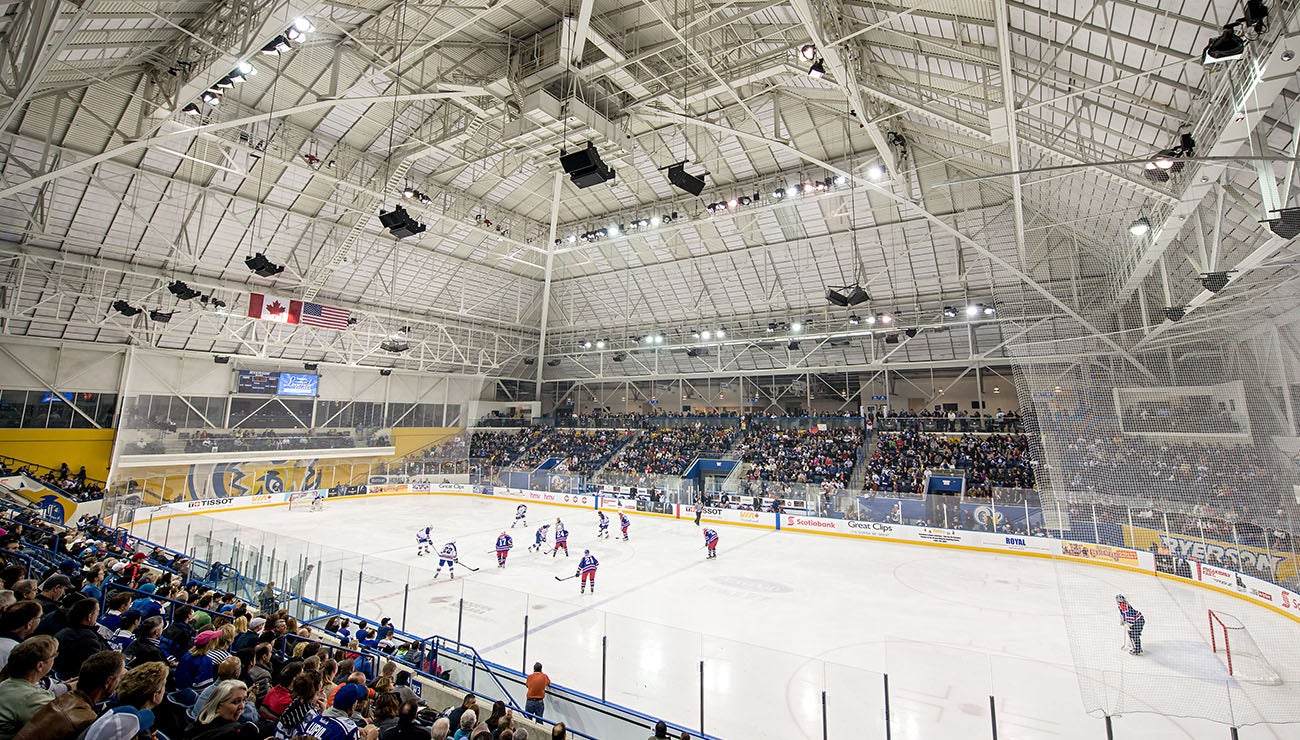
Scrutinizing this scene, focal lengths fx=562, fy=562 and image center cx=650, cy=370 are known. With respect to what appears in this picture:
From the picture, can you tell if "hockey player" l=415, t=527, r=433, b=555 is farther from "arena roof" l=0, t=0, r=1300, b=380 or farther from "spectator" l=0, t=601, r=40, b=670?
"spectator" l=0, t=601, r=40, b=670

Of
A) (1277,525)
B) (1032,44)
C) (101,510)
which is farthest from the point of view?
(101,510)

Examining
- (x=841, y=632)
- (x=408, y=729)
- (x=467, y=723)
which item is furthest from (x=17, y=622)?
(x=841, y=632)

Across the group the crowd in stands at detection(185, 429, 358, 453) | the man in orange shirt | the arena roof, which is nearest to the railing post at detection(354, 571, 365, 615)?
the man in orange shirt

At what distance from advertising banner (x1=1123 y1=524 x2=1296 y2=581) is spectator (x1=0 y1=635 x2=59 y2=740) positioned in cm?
1409

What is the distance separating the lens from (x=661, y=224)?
22844mm

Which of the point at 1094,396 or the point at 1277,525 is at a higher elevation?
the point at 1094,396

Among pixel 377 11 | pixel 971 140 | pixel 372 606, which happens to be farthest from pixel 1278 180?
pixel 377 11

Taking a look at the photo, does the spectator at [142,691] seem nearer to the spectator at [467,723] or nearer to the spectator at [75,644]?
the spectator at [75,644]

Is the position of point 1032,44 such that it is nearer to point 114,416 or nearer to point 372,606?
point 372,606

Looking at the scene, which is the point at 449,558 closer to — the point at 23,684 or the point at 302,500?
the point at 23,684

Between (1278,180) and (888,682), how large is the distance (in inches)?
373

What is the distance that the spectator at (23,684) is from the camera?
2.53 metres

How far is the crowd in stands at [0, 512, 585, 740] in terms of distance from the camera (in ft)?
8.59

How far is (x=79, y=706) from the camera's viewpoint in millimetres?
2385
